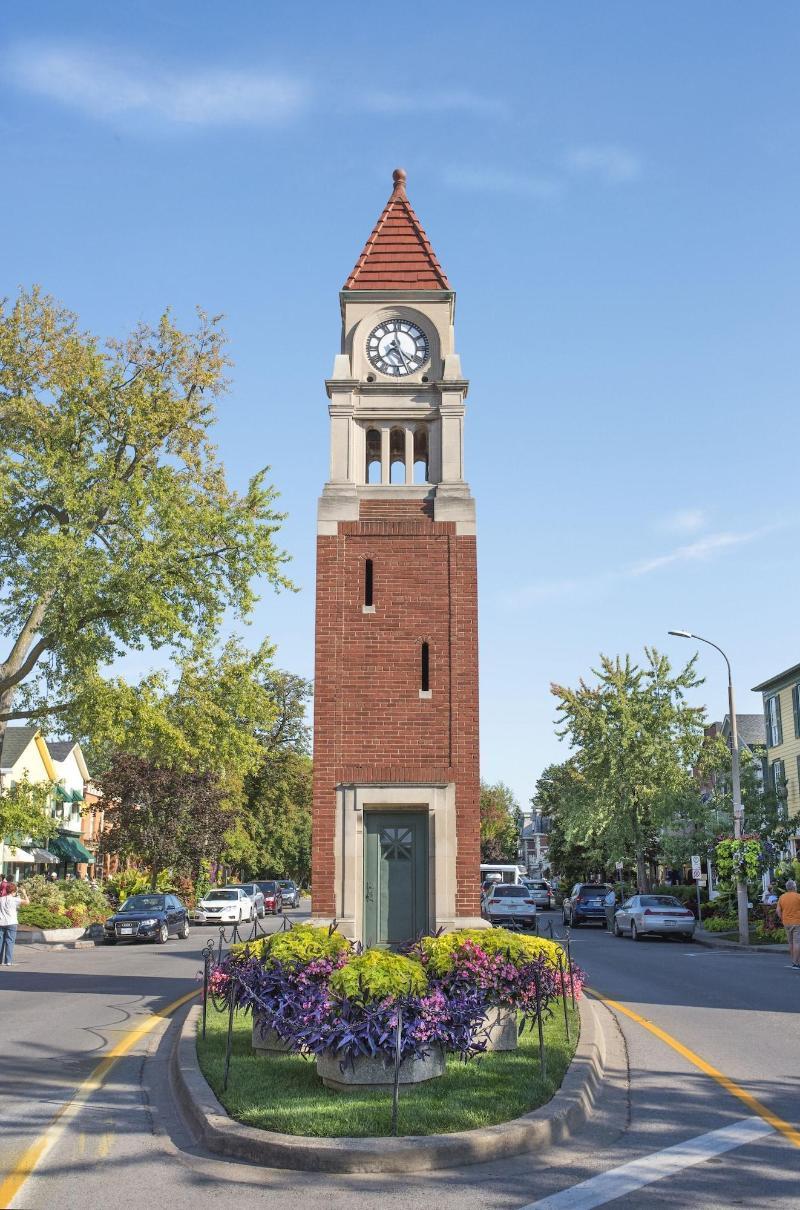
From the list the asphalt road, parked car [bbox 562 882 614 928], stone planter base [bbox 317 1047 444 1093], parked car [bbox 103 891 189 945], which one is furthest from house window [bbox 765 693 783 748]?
stone planter base [bbox 317 1047 444 1093]

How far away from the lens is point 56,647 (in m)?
28.1

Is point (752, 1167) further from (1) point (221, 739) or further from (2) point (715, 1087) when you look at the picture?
(1) point (221, 739)

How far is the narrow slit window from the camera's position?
1773cm

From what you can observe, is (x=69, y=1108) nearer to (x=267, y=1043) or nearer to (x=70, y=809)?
(x=267, y=1043)

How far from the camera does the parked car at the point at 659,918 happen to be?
33.9 metres

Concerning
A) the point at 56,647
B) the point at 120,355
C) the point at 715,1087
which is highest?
the point at 120,355

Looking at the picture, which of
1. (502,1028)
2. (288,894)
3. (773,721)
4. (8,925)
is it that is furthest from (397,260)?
(288,894)

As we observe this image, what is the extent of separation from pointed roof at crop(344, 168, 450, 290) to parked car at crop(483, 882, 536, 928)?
75.3 ft

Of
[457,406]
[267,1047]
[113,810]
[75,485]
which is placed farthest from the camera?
[113,810]

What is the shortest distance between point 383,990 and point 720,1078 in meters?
3.67

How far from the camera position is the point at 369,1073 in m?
8.67

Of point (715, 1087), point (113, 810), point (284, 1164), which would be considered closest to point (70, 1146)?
point (284, 1164)

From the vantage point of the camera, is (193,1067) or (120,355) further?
(120,355)

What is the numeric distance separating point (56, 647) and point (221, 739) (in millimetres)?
4735
